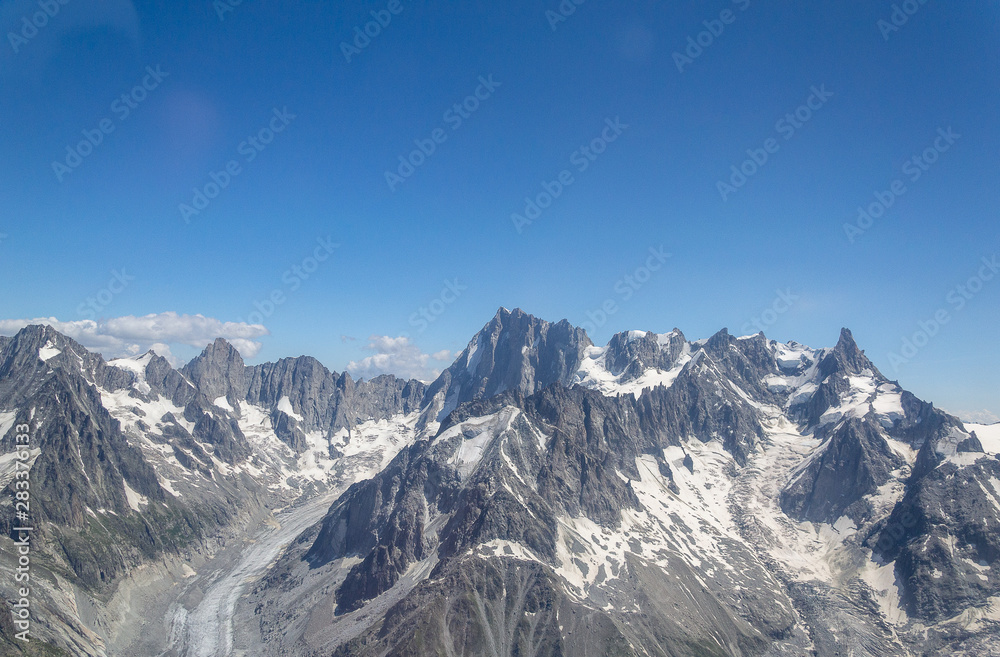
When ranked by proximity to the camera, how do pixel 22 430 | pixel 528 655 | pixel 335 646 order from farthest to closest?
1. pixel 335 646
2. pixel 528 655
3. pixel 22 430

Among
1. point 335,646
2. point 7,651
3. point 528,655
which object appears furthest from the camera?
point 335,646

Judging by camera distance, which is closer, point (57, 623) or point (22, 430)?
point (22, 430)

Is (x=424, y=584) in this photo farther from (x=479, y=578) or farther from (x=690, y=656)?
(x=690, y=656)

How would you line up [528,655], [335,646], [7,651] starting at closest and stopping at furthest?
[7,651], [528,655], [335,646]

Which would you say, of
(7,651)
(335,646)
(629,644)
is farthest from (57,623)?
(629,644)

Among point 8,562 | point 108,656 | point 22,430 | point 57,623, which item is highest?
point 22,430

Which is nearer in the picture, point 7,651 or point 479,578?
point 7,651

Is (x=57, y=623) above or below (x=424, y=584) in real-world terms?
below

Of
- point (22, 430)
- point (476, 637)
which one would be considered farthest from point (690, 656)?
point (22, 430)

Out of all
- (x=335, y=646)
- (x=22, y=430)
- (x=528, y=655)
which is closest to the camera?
(x=22, y=430)
